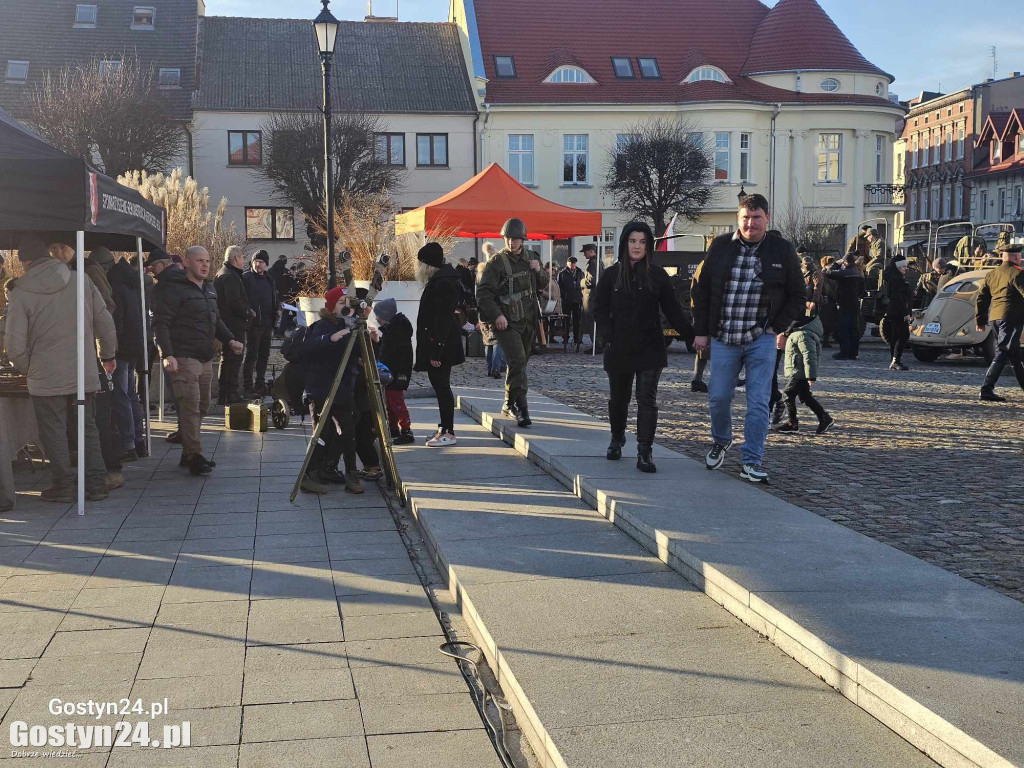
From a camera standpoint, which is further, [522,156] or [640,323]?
[522,156]

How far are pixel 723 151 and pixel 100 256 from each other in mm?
37455

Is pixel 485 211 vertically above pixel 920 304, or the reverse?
pixel 485 211

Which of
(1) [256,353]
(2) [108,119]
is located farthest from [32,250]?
(2) [108,119]

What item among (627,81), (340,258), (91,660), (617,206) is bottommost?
(91,660)

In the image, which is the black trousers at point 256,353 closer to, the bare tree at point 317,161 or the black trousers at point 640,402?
the black trousers at point 640,402

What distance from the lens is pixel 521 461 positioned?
924 centimetres

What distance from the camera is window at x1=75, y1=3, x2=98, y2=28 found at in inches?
1720

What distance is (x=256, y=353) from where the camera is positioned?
563 inches

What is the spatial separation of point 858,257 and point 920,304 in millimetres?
3946

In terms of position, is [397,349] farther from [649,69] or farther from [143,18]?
[143,18]

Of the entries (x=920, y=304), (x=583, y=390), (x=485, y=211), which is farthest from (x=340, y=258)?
(x=920, y=304)

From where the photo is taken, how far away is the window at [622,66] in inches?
1804

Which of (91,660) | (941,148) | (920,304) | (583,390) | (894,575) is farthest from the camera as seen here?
(941,148)

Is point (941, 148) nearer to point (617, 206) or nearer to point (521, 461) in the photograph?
point (617, 206)
